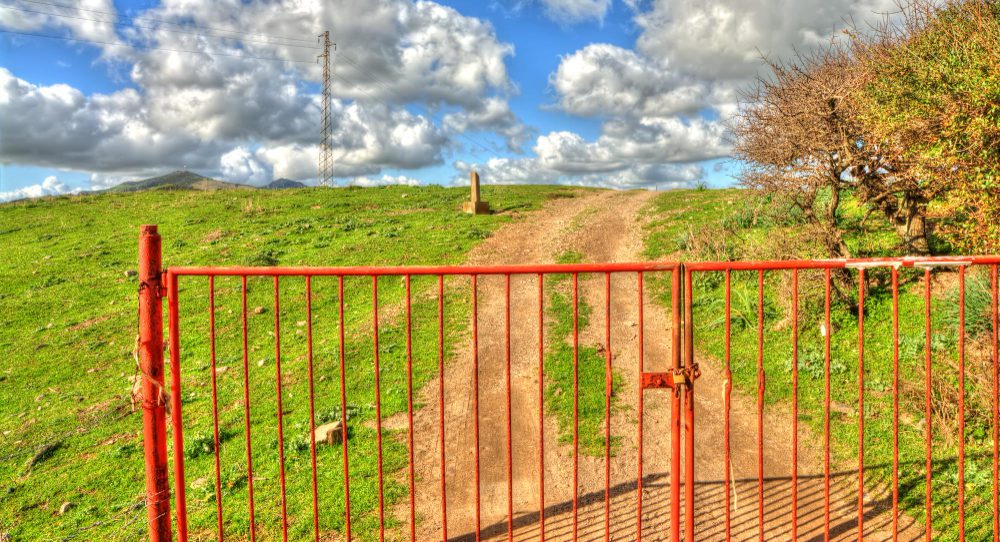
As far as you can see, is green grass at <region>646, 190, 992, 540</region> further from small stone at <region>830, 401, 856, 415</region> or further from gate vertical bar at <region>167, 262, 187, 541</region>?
gate vertical bar at <region>167, 262, 187, 541</region>

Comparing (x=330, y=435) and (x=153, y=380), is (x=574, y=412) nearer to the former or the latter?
(x=153, y=380)

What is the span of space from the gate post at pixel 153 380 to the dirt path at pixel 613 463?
6.30ft

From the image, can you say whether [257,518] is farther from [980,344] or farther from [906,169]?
[906,169]

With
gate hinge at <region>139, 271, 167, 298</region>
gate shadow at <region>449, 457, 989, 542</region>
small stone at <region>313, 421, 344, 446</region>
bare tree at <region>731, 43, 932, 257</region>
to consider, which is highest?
bare tree at <region>731, 43, 932, 257</region>

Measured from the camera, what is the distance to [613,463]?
18.9 ft

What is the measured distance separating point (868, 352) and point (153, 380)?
8.37 metres

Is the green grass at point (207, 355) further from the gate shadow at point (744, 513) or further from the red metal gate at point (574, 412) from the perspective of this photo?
the gate shadow at point (744, 513)

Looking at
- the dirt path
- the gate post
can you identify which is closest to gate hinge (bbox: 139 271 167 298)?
the gate post

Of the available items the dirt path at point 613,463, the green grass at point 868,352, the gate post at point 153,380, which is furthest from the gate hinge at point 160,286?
the green grass at point 868,352

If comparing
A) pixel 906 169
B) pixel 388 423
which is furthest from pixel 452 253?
pixel 906 169

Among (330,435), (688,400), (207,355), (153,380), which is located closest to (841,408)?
(688,400)

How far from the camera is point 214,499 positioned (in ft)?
18.6

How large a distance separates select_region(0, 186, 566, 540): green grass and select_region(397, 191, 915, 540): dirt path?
551mm

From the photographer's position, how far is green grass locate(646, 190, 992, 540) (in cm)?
552
